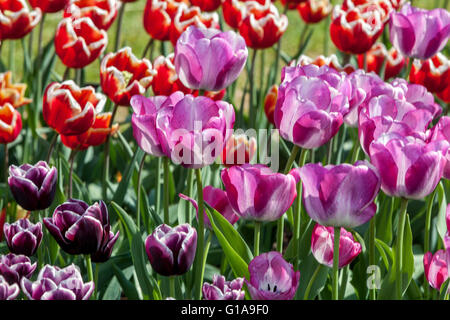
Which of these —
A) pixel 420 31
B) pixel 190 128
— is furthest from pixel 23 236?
pixel 420 31

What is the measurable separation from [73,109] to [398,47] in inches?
29.1

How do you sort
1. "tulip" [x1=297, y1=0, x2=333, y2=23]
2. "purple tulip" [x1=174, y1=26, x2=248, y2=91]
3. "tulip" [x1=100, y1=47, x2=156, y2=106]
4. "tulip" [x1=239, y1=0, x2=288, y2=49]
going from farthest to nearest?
1. "tulip" [x1=297, y1=0, x2=333, y2=23]
2. "tulip" [x1=239, y1=0, x2=288, y2=49]
3. "tulip" [x1=100, y1=47, x2=156, y2=106]
4. "purple tulip" [x1=174, y1=26, x2=248, y2=91]

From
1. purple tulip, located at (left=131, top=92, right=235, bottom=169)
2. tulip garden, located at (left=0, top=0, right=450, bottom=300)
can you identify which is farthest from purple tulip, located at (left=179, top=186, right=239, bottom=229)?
purple tulip, located at (left=131, top=92, right=235, bottom=169)

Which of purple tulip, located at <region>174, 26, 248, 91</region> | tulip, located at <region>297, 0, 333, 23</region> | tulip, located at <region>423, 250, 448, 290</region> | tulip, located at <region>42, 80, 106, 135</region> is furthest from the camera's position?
tulip, located at <region>297, 0, 333, 23</region>

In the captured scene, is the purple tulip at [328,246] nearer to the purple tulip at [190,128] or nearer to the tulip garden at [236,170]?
the tulip garden at [236,170]

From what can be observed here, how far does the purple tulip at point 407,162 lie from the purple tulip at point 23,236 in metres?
0.53

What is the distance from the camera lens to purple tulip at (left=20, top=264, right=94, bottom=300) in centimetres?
97

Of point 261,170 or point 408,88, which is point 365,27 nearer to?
point 408,88

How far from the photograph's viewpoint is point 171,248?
Result: 1.10 metres

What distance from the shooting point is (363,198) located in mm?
1014

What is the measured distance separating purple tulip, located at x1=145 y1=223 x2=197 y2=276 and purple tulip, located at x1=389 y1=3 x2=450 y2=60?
0.82 m

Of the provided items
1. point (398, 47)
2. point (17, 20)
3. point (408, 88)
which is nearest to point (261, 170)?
point (408, 88)

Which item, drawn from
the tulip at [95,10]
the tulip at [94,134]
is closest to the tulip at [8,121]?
the tulip at [94,134]

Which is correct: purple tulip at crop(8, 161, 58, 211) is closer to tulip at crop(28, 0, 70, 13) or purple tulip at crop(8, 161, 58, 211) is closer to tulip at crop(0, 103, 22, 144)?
tulip at crop(0, 103, 22, 144)
